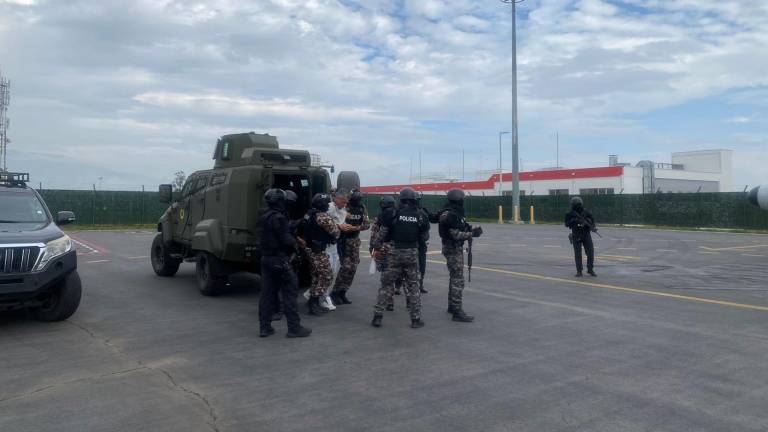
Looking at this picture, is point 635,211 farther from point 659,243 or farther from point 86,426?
point 86,426

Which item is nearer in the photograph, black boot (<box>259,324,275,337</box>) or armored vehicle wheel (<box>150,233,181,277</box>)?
black boot (<box>259,324,275,337</box>)

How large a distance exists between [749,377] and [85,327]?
745cm

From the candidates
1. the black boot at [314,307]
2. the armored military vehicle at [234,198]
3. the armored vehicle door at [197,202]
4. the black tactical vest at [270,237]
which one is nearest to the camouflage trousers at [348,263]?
the black boot at [314,307]

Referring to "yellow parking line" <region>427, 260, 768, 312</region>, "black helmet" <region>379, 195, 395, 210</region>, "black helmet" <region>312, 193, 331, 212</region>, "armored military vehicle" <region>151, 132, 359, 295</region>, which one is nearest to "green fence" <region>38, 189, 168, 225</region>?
"armored military vehicle" <region>151, 132, 359, 295</region>

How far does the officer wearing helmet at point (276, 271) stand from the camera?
718 cm

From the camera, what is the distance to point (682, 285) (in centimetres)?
1145

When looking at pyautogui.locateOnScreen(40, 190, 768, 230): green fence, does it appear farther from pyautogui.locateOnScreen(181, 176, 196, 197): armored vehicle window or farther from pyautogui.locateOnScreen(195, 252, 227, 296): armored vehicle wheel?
pyautogui.locateOnScreen(195, 252, 227, 296): armored vehicle wheel

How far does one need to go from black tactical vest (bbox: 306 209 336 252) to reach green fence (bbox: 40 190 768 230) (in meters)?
30.3

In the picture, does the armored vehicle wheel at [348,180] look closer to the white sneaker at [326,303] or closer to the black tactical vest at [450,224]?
the white sneaker at [326,303]

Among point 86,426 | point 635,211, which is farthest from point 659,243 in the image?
point 86,426

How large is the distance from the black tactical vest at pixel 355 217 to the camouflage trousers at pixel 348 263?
0.31 feet

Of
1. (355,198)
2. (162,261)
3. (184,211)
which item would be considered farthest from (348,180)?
(162,261)

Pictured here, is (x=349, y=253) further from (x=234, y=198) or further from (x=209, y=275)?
(x=209, y=275)

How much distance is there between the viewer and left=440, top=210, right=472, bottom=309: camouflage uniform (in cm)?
812
